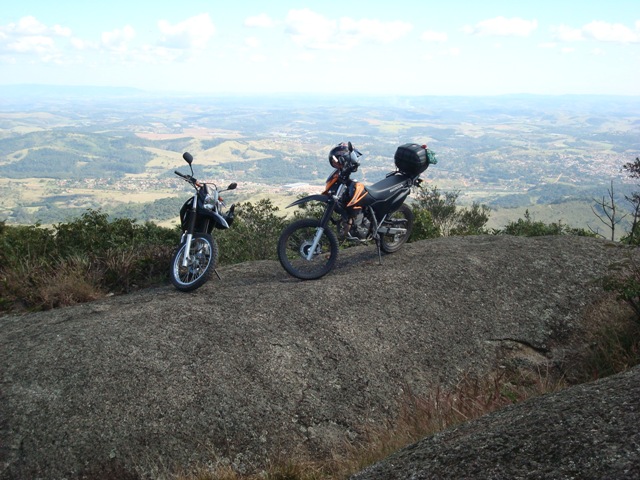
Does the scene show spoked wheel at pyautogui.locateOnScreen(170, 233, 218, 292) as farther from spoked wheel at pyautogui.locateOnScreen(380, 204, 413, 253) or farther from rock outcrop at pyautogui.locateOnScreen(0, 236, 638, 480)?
spoked wheel at pyautogui.locateOnScreen(380, 204, 413, 253)

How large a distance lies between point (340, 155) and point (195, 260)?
283 centimetres

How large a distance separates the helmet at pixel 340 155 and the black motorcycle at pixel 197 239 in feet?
5.64

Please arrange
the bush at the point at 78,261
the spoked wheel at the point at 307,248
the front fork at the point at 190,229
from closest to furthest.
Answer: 1. the bush at the point at 78,261
2. the front fork at the point at 190,229
3. the spoked wheel at the point at 307,248

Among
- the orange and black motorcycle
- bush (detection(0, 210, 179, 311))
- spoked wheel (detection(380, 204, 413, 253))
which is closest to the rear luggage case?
the orange and black motorcycle

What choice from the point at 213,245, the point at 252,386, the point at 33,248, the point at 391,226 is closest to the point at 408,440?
the point at 252,386

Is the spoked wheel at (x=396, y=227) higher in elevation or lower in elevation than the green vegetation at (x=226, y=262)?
higher

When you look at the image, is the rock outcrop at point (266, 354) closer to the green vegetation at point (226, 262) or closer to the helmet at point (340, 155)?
the green vegetation at point (226, 262)

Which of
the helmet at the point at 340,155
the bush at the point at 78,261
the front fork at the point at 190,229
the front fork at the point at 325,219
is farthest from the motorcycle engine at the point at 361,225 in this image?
the bush at the point at 78,261

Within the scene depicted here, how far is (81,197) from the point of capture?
458ft

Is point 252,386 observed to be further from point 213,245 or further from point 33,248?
point 33,248

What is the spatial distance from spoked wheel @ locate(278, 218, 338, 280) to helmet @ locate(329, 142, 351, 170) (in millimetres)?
992

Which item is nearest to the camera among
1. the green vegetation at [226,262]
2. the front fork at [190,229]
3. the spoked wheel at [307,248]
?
the green vegetation at [226,262]

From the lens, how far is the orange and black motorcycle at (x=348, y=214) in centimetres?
816

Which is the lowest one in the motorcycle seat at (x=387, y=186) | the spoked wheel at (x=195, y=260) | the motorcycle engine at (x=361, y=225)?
the spoked wheel at (x=195, y=260)
